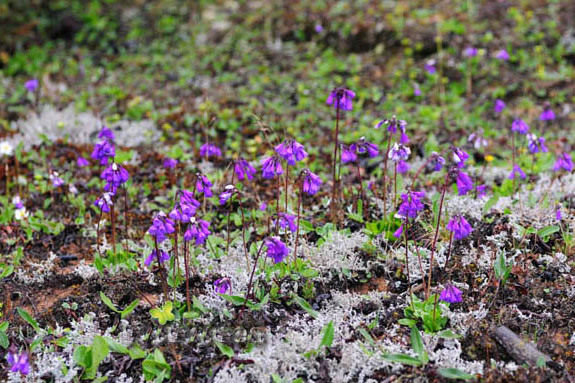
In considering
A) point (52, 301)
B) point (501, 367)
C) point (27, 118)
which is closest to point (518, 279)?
point (501, 367)

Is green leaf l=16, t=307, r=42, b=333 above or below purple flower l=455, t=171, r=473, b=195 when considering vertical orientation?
below

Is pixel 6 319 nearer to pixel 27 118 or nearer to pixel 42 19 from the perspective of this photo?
pixel 27 118

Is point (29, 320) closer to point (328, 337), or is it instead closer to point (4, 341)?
point (4, 341)

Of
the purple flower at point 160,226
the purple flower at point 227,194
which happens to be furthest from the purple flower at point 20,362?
the purple flower at point 227,194

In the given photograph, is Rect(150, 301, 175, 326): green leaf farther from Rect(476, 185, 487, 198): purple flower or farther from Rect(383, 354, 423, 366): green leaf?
Rect(476, 185, 487, 198): purple flower

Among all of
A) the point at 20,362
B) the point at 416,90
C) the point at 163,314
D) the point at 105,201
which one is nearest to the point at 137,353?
the point at 163,314

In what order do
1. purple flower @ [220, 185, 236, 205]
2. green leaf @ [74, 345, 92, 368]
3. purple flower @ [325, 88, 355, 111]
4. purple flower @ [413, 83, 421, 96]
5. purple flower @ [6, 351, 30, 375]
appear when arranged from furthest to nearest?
purple flower @ [413, 83, 421, 96], purple flower @ [325, 88, 355, 111], purple flower @ [220, 185, 236, 205], green leaf @ [74, 345, 92, 368], purple flower @ [6, 351, 30, 375]

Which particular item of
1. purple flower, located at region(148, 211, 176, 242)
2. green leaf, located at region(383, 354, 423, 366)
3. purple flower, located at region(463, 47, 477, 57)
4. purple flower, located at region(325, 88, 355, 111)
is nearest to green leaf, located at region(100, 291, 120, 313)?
purple flower, located at region(148, 211, 176, 242)
